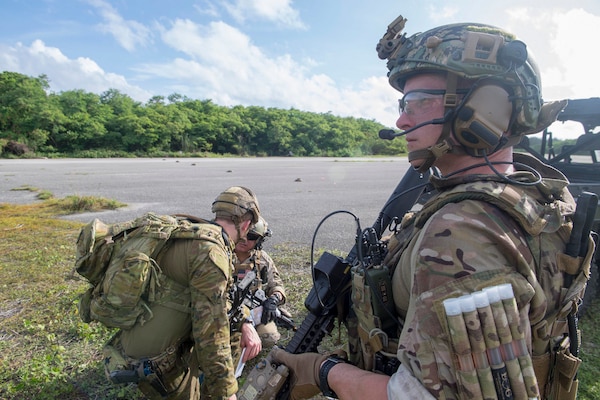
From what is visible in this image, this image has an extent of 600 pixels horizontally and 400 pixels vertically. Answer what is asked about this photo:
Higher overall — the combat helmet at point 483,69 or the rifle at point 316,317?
the combat helmet at point 483,69

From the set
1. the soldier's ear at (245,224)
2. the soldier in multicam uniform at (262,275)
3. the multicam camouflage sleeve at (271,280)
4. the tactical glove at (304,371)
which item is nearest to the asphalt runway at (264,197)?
the multicam camouflage sleeve at (271,280)

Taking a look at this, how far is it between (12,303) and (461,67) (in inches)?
192

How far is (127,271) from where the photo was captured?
2.16 m

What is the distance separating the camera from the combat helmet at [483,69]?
4.54 ft

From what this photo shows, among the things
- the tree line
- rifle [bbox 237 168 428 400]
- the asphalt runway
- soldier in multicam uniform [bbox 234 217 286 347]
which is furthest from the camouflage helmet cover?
the tree line

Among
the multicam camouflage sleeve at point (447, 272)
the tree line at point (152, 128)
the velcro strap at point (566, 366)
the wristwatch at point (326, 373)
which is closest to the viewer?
the multicam camouflage sleeve at point (447, 272)

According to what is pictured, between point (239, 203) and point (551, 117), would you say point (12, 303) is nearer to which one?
point (239, 203)

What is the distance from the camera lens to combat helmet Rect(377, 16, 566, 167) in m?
1.38

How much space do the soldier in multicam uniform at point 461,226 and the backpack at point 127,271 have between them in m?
1.00

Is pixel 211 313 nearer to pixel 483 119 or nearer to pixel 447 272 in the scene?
pixel 447 272

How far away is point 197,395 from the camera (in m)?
2.82

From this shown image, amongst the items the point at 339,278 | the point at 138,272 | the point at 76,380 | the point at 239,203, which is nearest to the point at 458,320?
the point at 339,278

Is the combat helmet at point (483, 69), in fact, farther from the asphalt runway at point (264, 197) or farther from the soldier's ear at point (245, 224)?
the asphalt runway at point (264, 197)

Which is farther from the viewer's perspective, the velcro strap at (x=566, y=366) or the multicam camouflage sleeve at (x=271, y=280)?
the multicam camouflage sleeve at (x=271, y=280)
